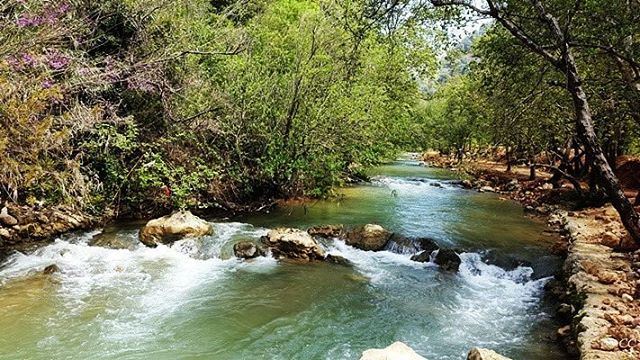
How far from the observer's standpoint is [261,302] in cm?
774

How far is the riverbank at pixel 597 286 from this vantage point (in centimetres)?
545

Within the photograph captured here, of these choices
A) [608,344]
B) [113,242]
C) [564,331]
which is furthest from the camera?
[113,242]

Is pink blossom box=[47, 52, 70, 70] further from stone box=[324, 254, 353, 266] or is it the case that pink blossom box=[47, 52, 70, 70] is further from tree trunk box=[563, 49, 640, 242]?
tree trunk box=[563, 49, 640, 242]

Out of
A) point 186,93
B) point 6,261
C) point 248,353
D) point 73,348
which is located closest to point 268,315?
point 248,353

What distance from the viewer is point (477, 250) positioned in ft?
35.5

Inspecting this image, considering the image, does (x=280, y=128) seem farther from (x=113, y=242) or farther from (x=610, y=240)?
(x=610, y=240)

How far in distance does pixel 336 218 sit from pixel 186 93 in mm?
5553

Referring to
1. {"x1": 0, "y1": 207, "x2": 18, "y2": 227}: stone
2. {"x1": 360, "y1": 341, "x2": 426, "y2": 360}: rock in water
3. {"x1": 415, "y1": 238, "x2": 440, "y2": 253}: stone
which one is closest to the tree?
{"x1": 415, "y1": 238, "x2": 440, "y2": 253}: stone

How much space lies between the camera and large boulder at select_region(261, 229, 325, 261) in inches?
400

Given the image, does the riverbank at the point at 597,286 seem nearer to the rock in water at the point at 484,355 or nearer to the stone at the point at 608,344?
the stone at the point at 608,344

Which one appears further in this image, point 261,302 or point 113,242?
point 113,242

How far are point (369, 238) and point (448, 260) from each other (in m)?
1.98

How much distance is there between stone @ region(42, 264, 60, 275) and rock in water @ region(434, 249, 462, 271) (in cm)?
770

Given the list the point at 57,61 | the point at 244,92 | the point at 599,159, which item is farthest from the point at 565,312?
the point at 57,61
